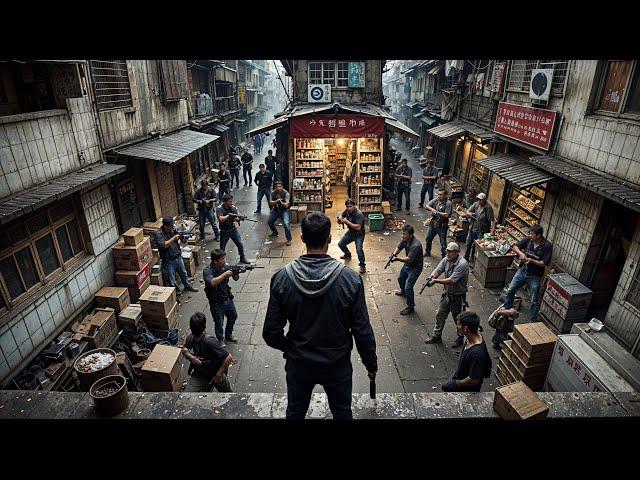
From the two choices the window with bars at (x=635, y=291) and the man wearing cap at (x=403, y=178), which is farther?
the man wearing cap at (x=403, y=178)

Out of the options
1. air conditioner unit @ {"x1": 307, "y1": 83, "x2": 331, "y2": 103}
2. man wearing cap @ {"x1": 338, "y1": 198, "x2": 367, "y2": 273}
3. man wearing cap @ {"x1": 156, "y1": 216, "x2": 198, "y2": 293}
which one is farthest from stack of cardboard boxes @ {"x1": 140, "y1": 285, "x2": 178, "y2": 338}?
air conditioner unit @ {"x1": 307, "y1": 83, "x2": 331, "y2": 103}

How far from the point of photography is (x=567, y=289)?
7684mm

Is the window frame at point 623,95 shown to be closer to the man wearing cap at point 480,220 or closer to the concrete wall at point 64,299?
the man wearing cap at point 480,220

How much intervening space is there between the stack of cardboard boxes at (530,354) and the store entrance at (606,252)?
11.0 ft

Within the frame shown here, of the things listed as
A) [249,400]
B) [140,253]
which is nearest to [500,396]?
[249,400]

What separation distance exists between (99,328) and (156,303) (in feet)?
3.76

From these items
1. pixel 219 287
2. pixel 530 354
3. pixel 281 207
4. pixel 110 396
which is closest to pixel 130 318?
pixel 219 287

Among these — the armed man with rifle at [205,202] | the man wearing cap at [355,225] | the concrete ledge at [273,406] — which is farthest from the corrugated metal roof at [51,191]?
the man wearing cap at [355,225]

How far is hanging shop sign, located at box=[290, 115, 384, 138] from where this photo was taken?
46.3ft

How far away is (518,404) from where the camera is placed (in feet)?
13.0

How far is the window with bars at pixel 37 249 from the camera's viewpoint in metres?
5.98

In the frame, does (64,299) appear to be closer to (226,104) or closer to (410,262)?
(410,262)

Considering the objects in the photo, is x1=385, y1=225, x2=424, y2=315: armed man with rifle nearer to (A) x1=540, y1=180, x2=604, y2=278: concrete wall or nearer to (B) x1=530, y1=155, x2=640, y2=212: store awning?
(B) x1=530, y1=155, x2=640, y2=212: store awning
